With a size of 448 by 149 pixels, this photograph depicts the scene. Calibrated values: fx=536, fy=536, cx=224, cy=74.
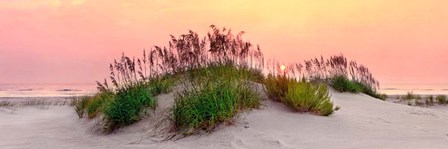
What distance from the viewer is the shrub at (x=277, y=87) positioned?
33.4 feet

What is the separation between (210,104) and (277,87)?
81.1 inches

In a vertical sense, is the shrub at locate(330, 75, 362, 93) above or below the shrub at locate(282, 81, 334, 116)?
above

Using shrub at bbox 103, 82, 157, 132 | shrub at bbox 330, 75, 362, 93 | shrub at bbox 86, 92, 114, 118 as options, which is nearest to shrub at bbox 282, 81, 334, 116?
shrub at bbox 103, 82, 157, 132

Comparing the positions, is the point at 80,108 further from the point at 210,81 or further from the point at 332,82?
the point at 332,82

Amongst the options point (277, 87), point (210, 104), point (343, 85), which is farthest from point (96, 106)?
point (343, 85)

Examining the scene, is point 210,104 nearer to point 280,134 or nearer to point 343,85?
point 280,134

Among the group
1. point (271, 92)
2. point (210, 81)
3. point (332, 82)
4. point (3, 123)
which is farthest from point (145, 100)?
point (332, 82)

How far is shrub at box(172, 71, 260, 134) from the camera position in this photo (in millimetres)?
8602

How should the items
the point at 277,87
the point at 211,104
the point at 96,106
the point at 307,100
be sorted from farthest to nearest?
the point at 96,106 → the point at 277,87 → the point at 307,100 → the point at 211,104

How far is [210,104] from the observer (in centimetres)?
867

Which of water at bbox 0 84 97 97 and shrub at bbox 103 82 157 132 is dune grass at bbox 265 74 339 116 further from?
water at bbox 0 84 97 97

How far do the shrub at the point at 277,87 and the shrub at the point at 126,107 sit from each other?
7.48 ft

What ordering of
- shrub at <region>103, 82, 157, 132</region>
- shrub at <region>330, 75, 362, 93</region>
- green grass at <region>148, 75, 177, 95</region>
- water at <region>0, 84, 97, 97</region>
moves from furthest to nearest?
1. water at <region>0, 84, 97, 97</region>
2. shrub at <region>330, 75, 362, 93</region>
3. green grass at <region>148, 75, 177, 95</region>
4. shrub at <region>103, 82, 157, 132</region>

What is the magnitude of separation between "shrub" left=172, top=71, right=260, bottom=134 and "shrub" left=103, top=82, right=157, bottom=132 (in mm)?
1267
